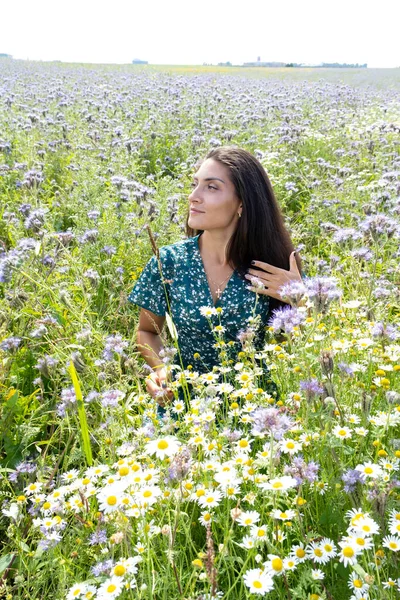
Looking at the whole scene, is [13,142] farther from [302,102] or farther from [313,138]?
[302,102]

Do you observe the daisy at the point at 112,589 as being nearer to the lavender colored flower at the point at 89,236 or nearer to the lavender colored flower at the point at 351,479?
the lavender colored flower at the point at 351,479

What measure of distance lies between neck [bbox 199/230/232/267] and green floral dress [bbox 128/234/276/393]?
0.16 feet

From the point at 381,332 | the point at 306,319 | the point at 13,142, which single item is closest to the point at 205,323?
the point at 306,319

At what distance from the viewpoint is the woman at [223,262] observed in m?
2.79

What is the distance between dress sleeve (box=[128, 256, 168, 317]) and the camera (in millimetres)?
2998

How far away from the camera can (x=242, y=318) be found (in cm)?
287

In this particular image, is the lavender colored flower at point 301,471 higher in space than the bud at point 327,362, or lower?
lower

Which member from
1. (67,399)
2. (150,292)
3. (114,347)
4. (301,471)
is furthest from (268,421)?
(150,292)

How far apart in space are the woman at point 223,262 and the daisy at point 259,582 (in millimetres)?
1525

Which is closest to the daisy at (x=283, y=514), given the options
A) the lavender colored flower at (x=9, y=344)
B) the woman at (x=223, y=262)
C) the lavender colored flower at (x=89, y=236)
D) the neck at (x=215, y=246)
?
the woman at (x=223, y=262)

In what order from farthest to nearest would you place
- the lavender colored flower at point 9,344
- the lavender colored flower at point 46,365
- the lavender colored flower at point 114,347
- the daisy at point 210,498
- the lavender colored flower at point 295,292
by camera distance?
the lavender colored flower at point 9,344 → the lavender colored flower at point 46,365 → the lavender colored flower at point 114,347 → the lavender colored flower at point 295,292 → the daisy at point 210,498

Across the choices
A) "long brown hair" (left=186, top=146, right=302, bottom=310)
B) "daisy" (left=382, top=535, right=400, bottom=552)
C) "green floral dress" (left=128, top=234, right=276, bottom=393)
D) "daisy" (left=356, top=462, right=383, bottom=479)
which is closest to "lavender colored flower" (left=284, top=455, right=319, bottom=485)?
"daisy" (left=356, top=462, right=383, bottom=479)

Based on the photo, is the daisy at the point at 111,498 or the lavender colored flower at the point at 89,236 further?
the lavender colored flower at the point at 89,236

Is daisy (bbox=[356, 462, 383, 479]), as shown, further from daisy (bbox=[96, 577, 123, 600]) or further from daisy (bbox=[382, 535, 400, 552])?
daisy (bbox=[96, 577, 123, 600])
